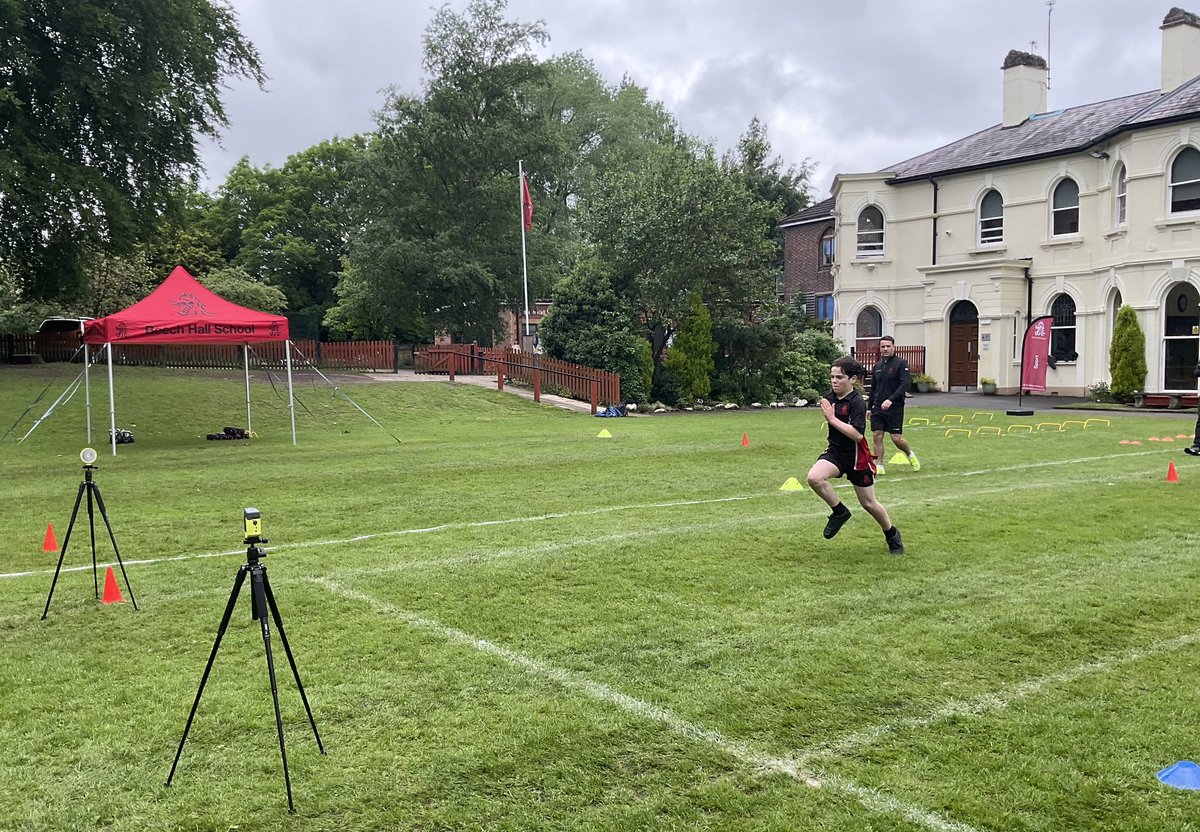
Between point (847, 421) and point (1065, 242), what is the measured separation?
96.8 ft

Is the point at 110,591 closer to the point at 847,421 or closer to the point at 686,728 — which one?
the point at 686,728

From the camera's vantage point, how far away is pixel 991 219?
36.0m

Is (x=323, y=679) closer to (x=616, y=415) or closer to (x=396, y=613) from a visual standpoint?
(x=396, y=613)

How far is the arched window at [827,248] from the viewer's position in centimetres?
4709

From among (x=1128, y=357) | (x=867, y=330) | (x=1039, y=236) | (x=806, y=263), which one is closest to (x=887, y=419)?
(x=1128, y=357)

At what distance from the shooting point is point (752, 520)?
10125 millimetres

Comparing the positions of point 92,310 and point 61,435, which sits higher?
point 92,310

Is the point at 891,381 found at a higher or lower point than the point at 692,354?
lower

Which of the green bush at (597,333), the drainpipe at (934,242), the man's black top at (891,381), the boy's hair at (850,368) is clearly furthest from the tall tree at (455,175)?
the boy's hair at (850,368)

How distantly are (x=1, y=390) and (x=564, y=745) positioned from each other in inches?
1049

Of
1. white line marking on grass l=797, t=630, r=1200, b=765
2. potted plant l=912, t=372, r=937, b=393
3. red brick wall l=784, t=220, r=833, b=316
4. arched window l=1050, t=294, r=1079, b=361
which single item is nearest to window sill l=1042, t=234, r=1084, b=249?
arched window l=1050, t=294, r=1079, b=361

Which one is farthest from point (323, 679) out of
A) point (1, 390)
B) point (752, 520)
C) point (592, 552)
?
point (1, 390)

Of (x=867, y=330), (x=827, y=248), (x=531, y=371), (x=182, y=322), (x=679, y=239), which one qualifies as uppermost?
(x=827, y=248)

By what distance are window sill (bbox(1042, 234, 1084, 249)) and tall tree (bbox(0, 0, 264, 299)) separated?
2780 centimetres
